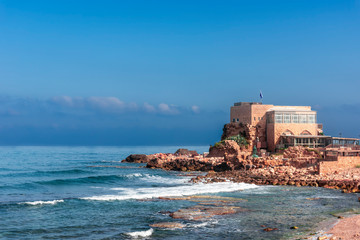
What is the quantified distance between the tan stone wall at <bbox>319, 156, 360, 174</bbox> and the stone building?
717 inches

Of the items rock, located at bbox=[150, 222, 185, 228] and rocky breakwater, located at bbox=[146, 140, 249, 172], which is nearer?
rock, located at bbox=[150, 222, 185, 228]

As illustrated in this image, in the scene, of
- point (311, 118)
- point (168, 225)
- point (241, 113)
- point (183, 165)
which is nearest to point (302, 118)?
point (311, 118)

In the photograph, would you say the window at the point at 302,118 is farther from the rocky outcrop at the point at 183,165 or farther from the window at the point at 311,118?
the rocky outcrop at the point at 183,165

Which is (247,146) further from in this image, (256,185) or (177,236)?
(177,236)

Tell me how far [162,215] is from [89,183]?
24.1m

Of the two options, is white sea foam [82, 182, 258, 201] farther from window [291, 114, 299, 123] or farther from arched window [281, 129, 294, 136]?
window [291, 114, 299, 123]

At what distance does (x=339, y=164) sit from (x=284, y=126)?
77.4 ft

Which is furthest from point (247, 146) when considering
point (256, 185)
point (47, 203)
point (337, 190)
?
point (47, 203)

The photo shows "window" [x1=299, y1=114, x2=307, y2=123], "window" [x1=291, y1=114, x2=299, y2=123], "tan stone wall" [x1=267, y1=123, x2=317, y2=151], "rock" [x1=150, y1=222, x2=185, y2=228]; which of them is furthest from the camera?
"window" [x1=299, y1=114, x2=307, y2=123]

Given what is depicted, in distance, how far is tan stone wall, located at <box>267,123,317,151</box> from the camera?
6544 centimetres

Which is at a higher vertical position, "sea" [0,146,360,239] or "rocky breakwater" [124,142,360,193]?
"rocky breakwater" [124,142,360,193]

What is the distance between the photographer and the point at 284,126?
65562 millimetres

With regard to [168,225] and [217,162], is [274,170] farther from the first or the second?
[168,225]

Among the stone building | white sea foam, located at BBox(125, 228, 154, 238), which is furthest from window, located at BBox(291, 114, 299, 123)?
white sea foam, located at BBox(125, 228, 154, 238)
